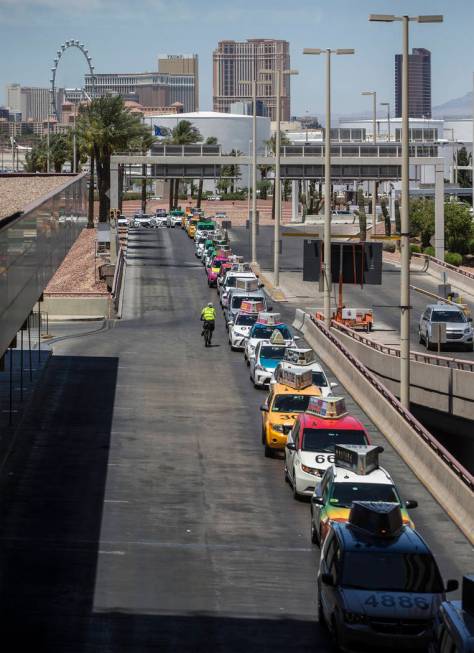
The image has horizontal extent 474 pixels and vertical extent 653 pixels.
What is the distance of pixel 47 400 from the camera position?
123ft

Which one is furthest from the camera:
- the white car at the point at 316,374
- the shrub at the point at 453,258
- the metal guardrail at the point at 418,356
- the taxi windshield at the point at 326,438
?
the shrub at the point at 453,258

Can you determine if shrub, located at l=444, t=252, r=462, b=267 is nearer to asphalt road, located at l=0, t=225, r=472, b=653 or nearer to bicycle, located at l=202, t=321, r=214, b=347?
bicycle, located at l=202, t=321, r=214, b=347

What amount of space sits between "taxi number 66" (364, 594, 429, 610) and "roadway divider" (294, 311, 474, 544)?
6.83 m

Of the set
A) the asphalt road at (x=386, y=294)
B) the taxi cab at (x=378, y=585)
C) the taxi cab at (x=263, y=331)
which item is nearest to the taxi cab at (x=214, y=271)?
the asphalt road at (x=386, y=294)

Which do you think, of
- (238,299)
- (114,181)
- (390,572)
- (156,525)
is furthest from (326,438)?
(114,181)

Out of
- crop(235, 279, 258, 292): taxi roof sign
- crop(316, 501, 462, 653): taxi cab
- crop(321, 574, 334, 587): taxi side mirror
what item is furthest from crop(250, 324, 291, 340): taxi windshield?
crop(321, 574, 334, 587): taxi side mirror

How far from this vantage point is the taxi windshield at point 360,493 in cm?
2127

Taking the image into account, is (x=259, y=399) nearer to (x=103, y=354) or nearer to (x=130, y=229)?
(x=103, y=354)

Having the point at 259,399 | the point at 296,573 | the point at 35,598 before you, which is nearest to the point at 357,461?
the point at 296,573

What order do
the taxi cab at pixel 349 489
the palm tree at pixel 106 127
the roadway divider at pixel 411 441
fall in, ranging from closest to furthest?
the taxi cab at pixel 349 489 → the roadway divider at pixel 411 441 → the palm tree at pixel 106 127

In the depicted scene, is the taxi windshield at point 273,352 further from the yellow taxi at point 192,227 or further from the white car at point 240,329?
the yellow taxi at point 192,227

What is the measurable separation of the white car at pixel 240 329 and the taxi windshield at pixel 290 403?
16.9m

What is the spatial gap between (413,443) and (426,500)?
12.2 ft

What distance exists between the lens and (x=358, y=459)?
22344 millimetres
